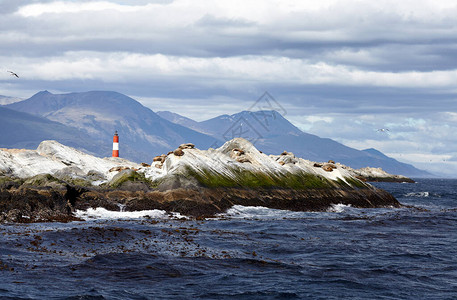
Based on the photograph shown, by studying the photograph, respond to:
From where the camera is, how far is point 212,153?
166ft

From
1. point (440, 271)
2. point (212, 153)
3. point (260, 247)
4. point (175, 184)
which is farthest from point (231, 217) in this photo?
point (440, 271)

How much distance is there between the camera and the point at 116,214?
39031 mm

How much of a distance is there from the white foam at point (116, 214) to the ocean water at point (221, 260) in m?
0.25

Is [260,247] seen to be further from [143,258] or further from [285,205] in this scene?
[285,205]

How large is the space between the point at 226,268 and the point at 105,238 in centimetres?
771

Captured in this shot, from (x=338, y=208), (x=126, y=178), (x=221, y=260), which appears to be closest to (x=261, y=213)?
(x=338, y=208)

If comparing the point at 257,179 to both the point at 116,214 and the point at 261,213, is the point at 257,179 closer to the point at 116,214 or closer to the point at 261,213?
the point at 261,213

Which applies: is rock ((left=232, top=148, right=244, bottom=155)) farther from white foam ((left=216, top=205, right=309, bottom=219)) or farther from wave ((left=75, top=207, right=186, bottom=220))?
wave ((left=75, top=207, right=186, bottom=220))

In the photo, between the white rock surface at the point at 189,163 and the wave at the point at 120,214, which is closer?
the wave at the point at 120,214

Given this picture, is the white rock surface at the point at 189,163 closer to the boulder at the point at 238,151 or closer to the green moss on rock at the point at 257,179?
the boulder at the point at 238,151

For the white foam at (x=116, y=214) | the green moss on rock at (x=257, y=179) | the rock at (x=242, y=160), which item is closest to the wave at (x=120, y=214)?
the white foam at (x=116, y=214)

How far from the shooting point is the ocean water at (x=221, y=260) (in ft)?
62.6

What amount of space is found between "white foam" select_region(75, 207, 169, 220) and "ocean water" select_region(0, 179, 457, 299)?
247 millimetres

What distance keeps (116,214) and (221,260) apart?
16.6 m
